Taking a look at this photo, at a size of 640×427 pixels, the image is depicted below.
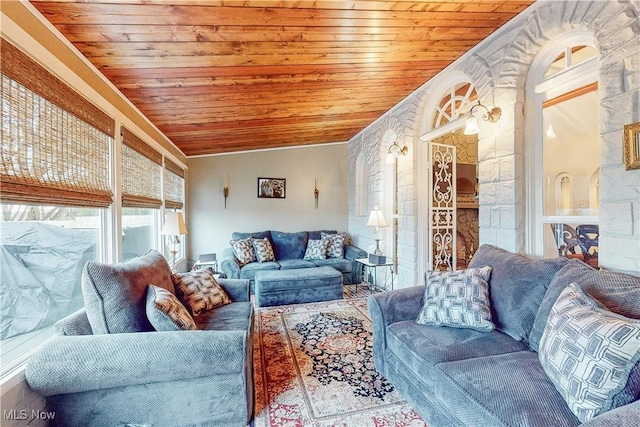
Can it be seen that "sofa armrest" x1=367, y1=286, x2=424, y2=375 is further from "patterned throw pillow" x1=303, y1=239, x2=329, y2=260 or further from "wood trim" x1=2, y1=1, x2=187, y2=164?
"patterned throw pillow" x1=303, y1=239, x2=329, y2=260

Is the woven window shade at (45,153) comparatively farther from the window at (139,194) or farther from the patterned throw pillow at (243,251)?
the patterned throw pillow at (243,251)

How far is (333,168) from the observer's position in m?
5.84

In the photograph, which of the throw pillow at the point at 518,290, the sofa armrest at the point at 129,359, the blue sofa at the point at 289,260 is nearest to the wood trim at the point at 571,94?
the throw pillow at the point at 518,290

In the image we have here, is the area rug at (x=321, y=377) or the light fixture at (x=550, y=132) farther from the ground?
the light fixture at (x=550, y=132)

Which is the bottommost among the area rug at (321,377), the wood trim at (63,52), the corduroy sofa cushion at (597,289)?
the area rug at (321,377)

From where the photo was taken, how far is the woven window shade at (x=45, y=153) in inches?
55.6

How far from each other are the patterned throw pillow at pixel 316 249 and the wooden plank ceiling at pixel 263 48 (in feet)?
7.72

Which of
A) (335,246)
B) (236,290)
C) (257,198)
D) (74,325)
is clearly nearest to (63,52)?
(74,325)

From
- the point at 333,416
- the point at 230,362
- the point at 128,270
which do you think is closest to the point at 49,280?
the point at 128,270

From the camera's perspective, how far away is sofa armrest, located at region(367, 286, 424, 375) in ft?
6.64

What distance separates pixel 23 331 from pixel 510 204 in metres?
3.37

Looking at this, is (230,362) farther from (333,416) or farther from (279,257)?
(279,257)

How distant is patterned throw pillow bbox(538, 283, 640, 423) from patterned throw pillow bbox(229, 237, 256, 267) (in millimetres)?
3966

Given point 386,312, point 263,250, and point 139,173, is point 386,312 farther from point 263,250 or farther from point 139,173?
point 263,250
